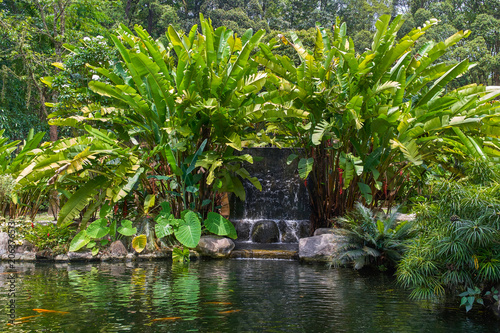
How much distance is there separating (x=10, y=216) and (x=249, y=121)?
6.29 metres

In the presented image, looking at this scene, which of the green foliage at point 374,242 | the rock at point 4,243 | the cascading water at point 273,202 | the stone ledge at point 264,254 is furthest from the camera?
the cascading water at point 273,202

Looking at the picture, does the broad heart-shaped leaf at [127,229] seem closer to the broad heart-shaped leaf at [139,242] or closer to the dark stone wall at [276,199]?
the broad heart-shaped leaf at [139,242]

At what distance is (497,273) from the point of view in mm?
4965

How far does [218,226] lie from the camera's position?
1026cm

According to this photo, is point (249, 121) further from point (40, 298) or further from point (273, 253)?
point (40, 298)

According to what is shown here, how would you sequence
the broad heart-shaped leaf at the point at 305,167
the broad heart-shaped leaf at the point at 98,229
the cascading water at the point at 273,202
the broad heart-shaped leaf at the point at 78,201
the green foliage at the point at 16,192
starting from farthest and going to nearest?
the cascading water at the point at 273,202
the green foliage at the point at 16,192
the broad heart-shaped leaf at the point at 305,167
the broad heart-shaped leaf at the point at 98,229
the broad heart-shaped leaf at the point at 78,201

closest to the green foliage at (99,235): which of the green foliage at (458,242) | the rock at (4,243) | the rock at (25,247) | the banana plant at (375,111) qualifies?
the rock at (25,247)

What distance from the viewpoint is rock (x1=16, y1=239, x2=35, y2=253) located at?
10.2 metres

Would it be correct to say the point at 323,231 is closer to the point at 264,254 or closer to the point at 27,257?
the point at 264,254

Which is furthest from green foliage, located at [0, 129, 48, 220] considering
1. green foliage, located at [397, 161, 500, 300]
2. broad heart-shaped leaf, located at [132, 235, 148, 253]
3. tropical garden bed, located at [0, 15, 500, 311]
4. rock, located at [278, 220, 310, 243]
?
green foliage, located at [397, 161, 500, 300]

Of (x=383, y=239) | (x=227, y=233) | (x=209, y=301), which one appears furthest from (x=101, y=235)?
(x=383, y=239)

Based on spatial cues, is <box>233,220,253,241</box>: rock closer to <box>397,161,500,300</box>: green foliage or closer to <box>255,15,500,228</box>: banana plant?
<box>255,15,500,228</box>: banana plant

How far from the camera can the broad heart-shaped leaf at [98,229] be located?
970cm

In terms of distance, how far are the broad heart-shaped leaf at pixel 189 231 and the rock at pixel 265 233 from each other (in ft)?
10.3
